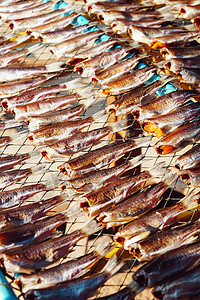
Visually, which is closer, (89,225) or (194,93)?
(89,225)

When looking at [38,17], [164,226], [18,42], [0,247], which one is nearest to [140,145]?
[164,226]

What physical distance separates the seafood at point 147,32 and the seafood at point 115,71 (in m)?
0.31

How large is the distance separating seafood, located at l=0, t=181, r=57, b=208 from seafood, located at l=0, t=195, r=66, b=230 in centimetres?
8

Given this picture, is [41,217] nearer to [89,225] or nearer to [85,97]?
[89,225]

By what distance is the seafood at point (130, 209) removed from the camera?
2531 millimetres

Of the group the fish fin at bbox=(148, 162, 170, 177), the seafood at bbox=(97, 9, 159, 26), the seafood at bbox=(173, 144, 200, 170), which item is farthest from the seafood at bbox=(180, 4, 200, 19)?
the fish fin at bbox=(148, 162, 170, 177)

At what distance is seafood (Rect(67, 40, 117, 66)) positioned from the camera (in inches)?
156

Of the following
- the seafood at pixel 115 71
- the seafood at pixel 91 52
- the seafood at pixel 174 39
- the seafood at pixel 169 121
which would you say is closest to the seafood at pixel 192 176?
the seafood at pixel 169 121

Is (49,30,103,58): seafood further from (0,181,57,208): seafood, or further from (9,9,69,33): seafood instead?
(0,181,57,208): seafood

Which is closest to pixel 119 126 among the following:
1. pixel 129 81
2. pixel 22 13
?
pixel 129 81

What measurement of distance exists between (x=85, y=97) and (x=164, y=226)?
1.51 meters

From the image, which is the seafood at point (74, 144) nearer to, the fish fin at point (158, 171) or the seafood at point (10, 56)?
the fish fin at point (158, 171)

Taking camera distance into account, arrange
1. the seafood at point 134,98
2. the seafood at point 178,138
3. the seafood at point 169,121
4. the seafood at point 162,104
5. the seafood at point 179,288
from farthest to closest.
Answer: the seafood at point 134,98
the seafood at point 162,104
the seafood at point 169,121
the seafood at point 178,138
the seafood at point 179,288

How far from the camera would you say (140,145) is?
3043 millimetres
